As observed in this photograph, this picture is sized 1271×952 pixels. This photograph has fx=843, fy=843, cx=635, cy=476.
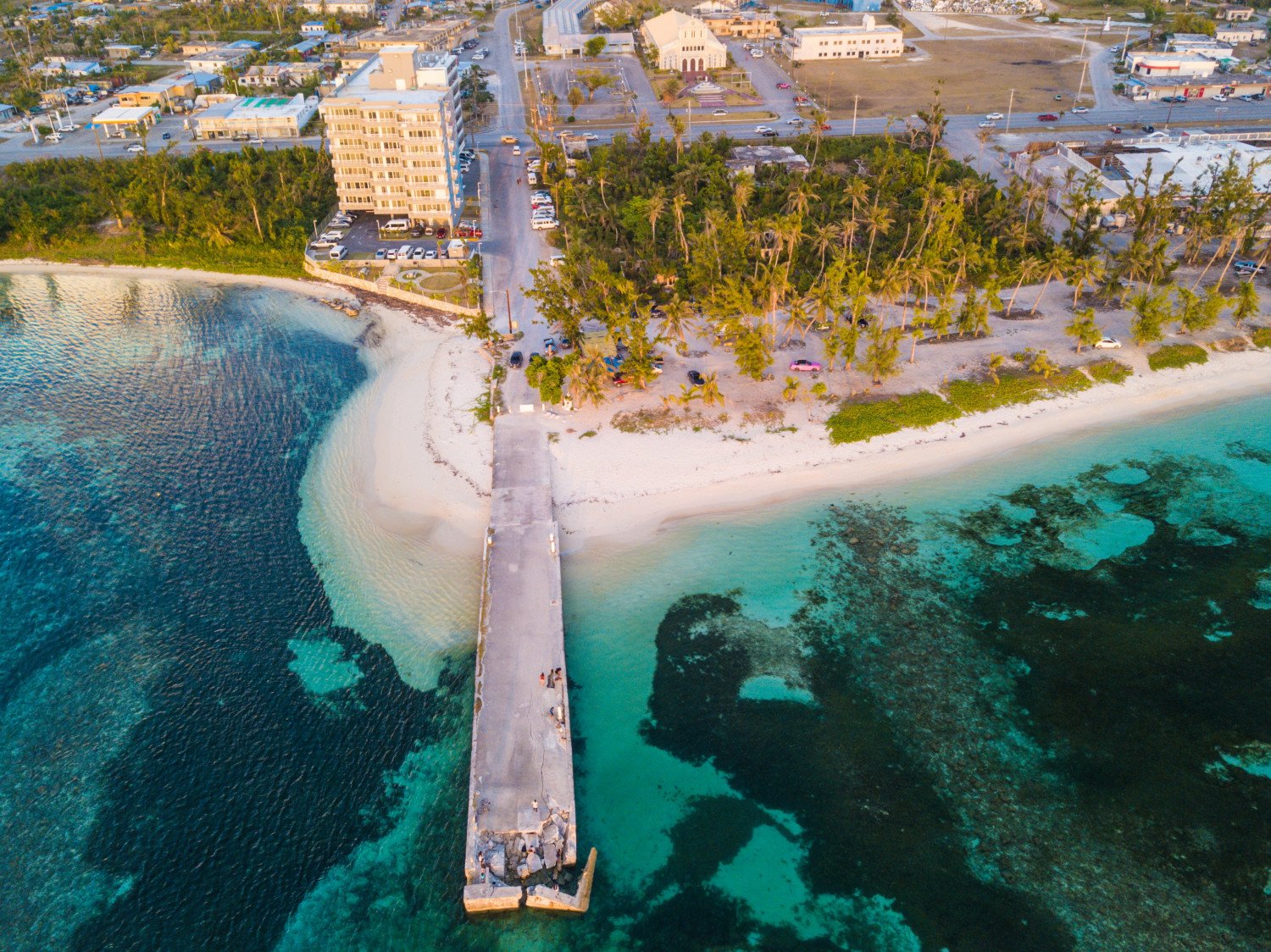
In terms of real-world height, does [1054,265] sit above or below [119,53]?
below

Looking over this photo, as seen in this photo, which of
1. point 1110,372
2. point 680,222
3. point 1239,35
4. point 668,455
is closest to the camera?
point 668,455

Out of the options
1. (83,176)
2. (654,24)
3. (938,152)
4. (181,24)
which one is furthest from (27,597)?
(181,24)

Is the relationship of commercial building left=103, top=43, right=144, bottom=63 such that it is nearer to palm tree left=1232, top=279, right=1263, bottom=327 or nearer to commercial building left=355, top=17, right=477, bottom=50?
commercial building left=355, top=17, right=477, bottom=50

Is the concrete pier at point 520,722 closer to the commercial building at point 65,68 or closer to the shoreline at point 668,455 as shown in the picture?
the shoreline at point 668,455

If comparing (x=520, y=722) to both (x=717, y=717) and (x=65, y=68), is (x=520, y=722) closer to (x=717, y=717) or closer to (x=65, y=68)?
(x=717, y=717)

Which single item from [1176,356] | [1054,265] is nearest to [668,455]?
[1054,265]

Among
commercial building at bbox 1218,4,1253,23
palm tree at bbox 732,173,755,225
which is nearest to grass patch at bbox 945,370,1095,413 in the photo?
palm tree at bbox 732,173,755,225
